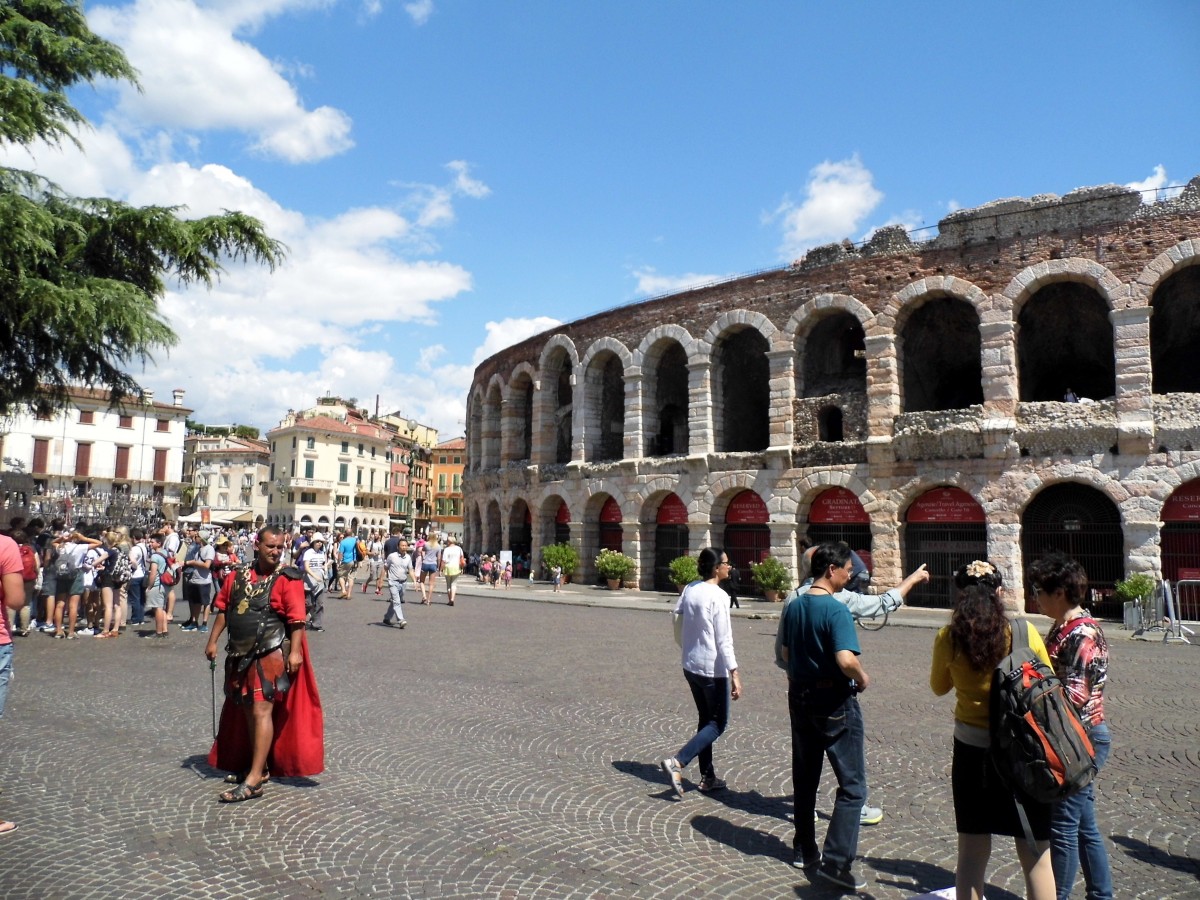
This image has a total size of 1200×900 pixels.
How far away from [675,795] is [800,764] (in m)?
1.40

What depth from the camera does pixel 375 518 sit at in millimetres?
77938

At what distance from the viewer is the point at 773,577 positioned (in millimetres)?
22062

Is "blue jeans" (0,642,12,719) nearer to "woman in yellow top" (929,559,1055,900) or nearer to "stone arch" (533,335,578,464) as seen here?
"woman in yellow top" (929,559,1055,900)

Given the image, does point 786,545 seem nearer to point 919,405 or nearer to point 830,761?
point 919,405

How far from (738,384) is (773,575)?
319 inches

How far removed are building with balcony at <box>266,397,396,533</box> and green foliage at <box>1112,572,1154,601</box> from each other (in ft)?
196

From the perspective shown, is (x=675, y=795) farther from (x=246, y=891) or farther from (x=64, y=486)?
(x=64, y=486)

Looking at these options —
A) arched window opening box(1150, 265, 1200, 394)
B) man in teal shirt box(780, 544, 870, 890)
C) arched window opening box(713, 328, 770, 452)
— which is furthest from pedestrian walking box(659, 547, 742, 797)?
arched window opening box(713, 328, 770, 452)

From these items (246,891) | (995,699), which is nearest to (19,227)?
(246,891)

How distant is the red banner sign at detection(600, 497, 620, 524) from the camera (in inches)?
1089

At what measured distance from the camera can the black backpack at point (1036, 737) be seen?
3.22m

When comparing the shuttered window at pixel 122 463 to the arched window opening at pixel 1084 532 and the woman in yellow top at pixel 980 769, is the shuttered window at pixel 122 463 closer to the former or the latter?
the arched window opening at pixel 1084 532

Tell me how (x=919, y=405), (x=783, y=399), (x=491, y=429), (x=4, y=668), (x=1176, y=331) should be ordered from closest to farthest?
1. (x=4, y=668)
2. (x=1176, y=331)
3. (x=783, y=399)
4. (x=919, y=405)
5. (x=491, y=429)

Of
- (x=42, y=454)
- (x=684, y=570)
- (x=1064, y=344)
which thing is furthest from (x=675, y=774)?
(x=42, y=454)
